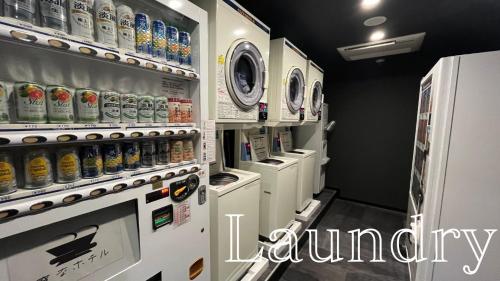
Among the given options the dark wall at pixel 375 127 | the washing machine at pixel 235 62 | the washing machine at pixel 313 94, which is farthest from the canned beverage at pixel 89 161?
the dark wall at pixel 375 127

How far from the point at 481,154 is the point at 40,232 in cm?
213

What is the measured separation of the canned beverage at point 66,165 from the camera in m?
0.77

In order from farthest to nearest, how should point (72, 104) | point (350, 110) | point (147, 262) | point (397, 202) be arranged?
point (350, 110) → point (397, 202) → point (147, 262) → point (72, 104)

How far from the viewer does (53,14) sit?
714 mm

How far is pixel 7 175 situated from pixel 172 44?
33.0 inches

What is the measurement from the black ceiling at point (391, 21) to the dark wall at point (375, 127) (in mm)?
548

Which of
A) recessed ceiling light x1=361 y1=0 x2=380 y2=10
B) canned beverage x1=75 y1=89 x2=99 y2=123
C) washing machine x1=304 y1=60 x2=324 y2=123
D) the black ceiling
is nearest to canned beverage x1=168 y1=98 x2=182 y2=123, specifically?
canned beverage x1=75 y1=89 x2=99 y2=123

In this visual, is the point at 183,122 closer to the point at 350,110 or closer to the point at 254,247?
the point at 254,247

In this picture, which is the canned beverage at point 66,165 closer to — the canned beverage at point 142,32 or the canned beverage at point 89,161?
the canned beverage at point 89,161

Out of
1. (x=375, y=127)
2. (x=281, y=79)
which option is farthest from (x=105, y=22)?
(x=375, y=127)

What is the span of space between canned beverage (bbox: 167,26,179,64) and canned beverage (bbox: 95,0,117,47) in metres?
0.27

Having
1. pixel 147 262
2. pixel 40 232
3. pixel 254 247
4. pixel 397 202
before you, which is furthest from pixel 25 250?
pixel 397 202

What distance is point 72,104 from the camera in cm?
78

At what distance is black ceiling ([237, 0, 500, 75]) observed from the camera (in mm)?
1851
